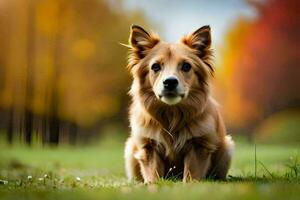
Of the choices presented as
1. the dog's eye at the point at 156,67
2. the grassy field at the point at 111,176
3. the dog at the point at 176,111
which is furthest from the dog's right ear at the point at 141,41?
the grassy field at the point at 111,176

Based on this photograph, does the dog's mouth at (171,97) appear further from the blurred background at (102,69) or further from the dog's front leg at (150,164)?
the blurred background at (102,69)

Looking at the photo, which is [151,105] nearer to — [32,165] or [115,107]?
[32,165]

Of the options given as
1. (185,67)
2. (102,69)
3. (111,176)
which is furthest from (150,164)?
(102,69)

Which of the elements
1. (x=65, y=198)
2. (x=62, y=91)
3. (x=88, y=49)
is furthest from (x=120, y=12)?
(x=65, y=198)

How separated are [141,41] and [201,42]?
1.64 feet

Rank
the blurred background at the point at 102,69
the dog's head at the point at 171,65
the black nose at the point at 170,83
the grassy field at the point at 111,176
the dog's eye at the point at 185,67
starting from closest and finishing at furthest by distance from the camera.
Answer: the grassy field at the point at 111,176, the black nose at the point at 170,83, the dog's head at the point at 171,65, the dog's eye at the point at 185,67, the blurred background at the point at 102,69

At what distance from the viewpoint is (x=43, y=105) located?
11922mm

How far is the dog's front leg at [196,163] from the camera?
5.30m

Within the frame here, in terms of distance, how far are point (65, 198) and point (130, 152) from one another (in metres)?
1.82

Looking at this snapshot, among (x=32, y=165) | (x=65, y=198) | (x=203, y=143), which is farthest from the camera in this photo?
(x=32, y=165)

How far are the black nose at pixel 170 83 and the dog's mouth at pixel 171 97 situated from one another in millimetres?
61

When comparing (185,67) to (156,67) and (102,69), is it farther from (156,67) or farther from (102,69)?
(102,69)

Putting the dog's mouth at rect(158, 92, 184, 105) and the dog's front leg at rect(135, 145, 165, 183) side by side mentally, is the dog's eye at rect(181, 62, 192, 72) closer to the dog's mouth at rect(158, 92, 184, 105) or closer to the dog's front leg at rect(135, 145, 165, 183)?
the dog's mouth at rect(158, 92, 184, 105)

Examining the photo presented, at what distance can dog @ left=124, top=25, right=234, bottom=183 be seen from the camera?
5367 mm
